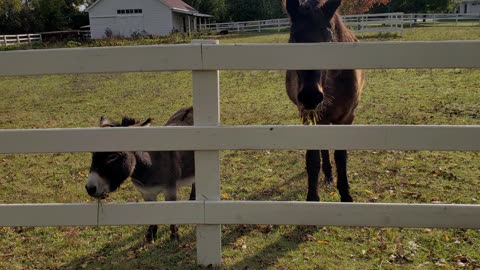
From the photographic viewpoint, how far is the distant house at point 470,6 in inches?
3254

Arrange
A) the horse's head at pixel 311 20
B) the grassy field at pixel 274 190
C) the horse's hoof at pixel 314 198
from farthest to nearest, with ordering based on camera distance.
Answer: the horse's hoof at pixel 314 198 < the grassy field at pixel 274 190 < the horse's head at pixel 311 20

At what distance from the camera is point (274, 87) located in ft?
42.7

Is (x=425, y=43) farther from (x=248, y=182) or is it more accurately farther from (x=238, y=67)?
(x=248, y=182)

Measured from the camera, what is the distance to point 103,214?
3.23m

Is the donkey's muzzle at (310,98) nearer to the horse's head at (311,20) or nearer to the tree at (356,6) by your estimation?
the horse's head at (311,20)

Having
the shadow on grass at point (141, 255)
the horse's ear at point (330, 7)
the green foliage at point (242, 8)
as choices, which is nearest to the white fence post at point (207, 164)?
the shadow on grass at point (141, 255)

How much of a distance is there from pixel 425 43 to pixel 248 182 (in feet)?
11.0

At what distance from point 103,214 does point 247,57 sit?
160cm

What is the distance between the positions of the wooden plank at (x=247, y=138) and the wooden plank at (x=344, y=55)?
1.43 ft

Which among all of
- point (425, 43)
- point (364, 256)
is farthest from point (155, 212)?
point (425, 43)

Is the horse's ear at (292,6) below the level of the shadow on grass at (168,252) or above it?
above

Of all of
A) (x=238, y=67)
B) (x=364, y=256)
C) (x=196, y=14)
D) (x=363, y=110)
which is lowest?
(x=364, y=256)

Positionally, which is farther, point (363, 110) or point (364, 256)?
point (363, 110)

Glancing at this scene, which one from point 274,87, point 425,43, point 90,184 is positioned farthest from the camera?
point 274,87
